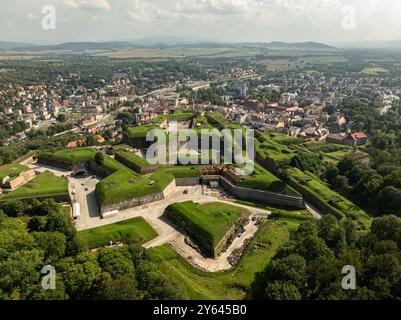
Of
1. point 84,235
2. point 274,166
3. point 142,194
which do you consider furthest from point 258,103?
point 84,235

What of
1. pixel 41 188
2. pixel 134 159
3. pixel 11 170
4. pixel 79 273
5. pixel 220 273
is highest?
pixel 134 159

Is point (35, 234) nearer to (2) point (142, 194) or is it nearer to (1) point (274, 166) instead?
(2) point (142, 194)

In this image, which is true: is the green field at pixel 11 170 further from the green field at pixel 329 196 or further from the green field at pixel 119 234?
the green field at pixel 329 196

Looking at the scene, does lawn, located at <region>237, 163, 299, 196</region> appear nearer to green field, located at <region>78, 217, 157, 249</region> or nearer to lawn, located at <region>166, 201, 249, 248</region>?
lawn, located at <region>166, 201, 249, 248</region>

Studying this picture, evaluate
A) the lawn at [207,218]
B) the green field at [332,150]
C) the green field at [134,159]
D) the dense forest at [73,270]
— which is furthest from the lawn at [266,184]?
the green field at [332,150]

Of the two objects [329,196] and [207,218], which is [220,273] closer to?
[207,218]

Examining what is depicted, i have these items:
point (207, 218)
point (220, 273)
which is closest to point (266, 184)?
point (207, 218)

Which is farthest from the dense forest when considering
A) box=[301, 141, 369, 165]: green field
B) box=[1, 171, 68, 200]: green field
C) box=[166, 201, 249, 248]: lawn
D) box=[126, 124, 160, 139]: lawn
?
box=[301, 141, 369, 165]: green field
